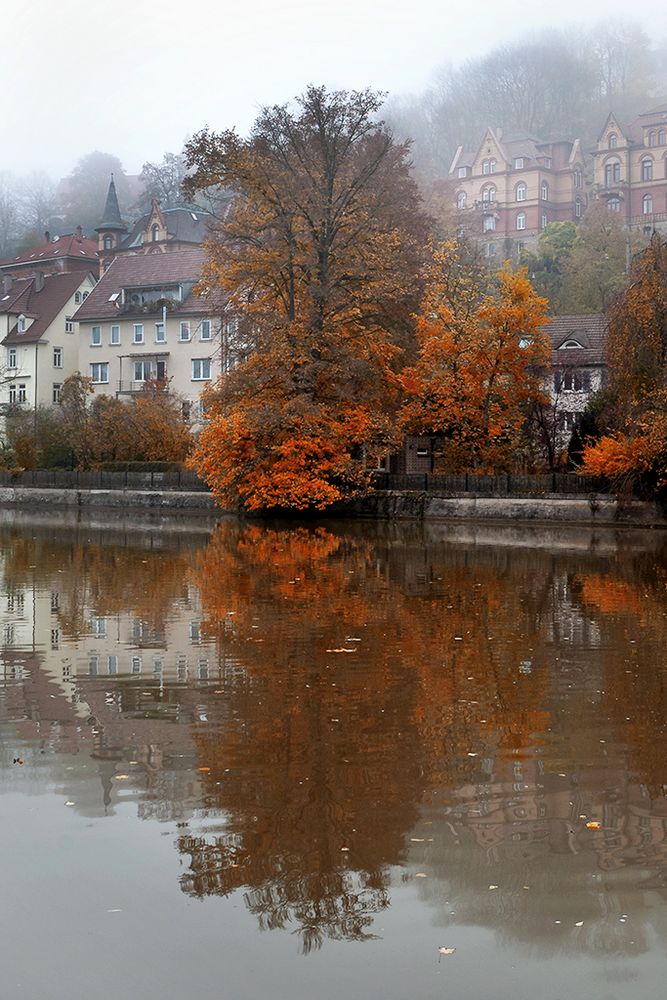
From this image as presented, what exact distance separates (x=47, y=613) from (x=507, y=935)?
43.3ft

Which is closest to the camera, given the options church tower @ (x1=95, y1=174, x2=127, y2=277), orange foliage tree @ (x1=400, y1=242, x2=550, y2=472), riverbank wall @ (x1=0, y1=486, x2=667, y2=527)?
riverbank wall @ (x1=0, y1=486, x2=667, y2=527)

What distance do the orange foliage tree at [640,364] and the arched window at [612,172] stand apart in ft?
307

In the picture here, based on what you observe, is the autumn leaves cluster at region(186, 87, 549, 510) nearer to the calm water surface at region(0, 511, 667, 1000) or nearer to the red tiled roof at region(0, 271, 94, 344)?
the calm water surface at region(0, 511, 667, 1000)

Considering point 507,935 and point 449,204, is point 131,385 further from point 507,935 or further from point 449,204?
point 507,935

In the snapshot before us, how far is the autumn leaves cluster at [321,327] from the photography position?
1860 inches

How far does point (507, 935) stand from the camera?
631 centimetres

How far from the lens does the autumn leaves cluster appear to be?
47250mm

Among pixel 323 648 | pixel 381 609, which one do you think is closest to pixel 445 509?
pixel 381 609

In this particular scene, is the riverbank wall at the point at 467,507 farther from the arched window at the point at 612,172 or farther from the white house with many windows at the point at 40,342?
the arched window at the point at 612,172

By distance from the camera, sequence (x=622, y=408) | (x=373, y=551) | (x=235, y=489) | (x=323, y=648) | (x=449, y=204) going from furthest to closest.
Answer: (x=449, y=204), (x=235, y=489), (x=622, y=408), (x=373, y=551), (x=323, y=648)

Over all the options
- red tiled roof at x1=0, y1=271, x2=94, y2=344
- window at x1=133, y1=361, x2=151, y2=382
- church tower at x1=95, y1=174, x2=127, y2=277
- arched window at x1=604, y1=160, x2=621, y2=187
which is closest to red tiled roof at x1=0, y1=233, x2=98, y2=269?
church tower at x1=95, y1=174, x2=127, y2=277

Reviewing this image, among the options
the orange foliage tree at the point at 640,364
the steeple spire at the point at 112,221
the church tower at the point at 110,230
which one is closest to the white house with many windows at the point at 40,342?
the church tower at the point at 110,230

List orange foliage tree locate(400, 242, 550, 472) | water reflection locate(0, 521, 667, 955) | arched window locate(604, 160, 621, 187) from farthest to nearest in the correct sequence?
arched window locate(604, 160, 621, 187), orange foliage tree locate(400, 242, 550, 472), water reflection locate(0, 521, 667, 955)

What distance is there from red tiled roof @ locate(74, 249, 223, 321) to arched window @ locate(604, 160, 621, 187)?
62.8m
